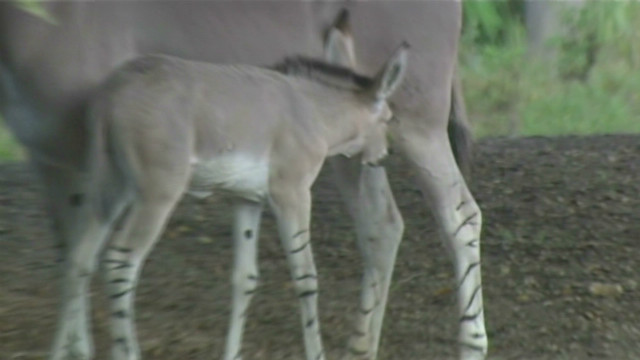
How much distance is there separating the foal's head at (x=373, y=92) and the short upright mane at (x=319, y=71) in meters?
0.06

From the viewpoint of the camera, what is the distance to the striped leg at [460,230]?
229 inches

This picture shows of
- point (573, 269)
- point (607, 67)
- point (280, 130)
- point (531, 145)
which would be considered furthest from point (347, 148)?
point (607, 67)

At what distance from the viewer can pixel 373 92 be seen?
17.8 ft

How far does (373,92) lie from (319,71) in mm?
234

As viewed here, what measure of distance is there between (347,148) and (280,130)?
1.59 ft

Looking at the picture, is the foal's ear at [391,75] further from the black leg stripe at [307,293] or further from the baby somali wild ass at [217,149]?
the black leg stripe at [307,293]

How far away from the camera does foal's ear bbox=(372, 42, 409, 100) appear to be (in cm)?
525

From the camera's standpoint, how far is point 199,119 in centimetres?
482

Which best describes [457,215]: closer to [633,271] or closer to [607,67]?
[633,271]

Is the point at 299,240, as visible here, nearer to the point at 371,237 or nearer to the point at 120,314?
the point at 120,314

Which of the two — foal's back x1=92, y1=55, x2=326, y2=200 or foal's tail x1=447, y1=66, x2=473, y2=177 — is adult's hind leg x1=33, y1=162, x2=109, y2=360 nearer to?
foal's back x1=92, y1=55, x2=326, y2=200

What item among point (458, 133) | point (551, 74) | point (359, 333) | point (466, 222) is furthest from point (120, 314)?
point (551, 74)

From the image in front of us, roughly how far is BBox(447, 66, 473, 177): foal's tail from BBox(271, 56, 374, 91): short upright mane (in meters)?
1.05

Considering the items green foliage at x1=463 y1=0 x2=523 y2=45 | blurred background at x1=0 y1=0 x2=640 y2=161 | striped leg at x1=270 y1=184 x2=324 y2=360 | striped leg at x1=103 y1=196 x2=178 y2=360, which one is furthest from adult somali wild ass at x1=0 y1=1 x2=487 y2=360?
blurred background at x1=0 y1=0 x2=640 y2=161
